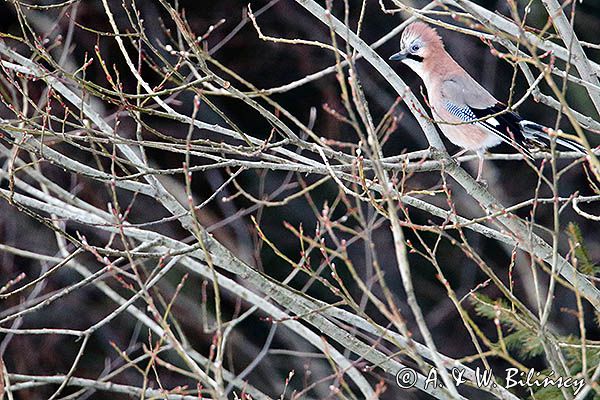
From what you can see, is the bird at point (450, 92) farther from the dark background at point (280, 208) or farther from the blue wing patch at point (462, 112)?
the dark background at point (280, 208)

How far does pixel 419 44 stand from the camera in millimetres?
5211

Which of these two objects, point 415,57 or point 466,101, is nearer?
point 466,101

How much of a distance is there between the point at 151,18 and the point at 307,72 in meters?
1.53

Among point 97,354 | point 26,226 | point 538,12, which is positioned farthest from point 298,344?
point 538,12

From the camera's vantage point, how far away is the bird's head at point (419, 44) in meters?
5.20

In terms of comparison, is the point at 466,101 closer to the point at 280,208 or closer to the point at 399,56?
the point at 399,56

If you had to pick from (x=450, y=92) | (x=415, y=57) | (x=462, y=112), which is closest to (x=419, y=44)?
(x=415, y=57)

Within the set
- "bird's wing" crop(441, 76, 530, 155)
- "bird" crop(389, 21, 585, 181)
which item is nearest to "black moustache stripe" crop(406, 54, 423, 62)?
"bird" crop(389, 21, 585, 181)

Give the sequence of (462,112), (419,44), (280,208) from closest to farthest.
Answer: (462,112) < (419,44) < (280,208)

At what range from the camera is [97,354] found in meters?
8.77

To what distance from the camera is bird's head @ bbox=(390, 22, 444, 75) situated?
5199 mm

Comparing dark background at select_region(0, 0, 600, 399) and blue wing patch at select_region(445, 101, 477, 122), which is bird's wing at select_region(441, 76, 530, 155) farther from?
dark background at select_region(0, 0, 600, 399)

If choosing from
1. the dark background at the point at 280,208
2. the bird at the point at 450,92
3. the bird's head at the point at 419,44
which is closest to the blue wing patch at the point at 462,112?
the bird at the point at 450,92

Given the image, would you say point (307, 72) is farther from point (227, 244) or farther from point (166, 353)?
point (166, 353)
